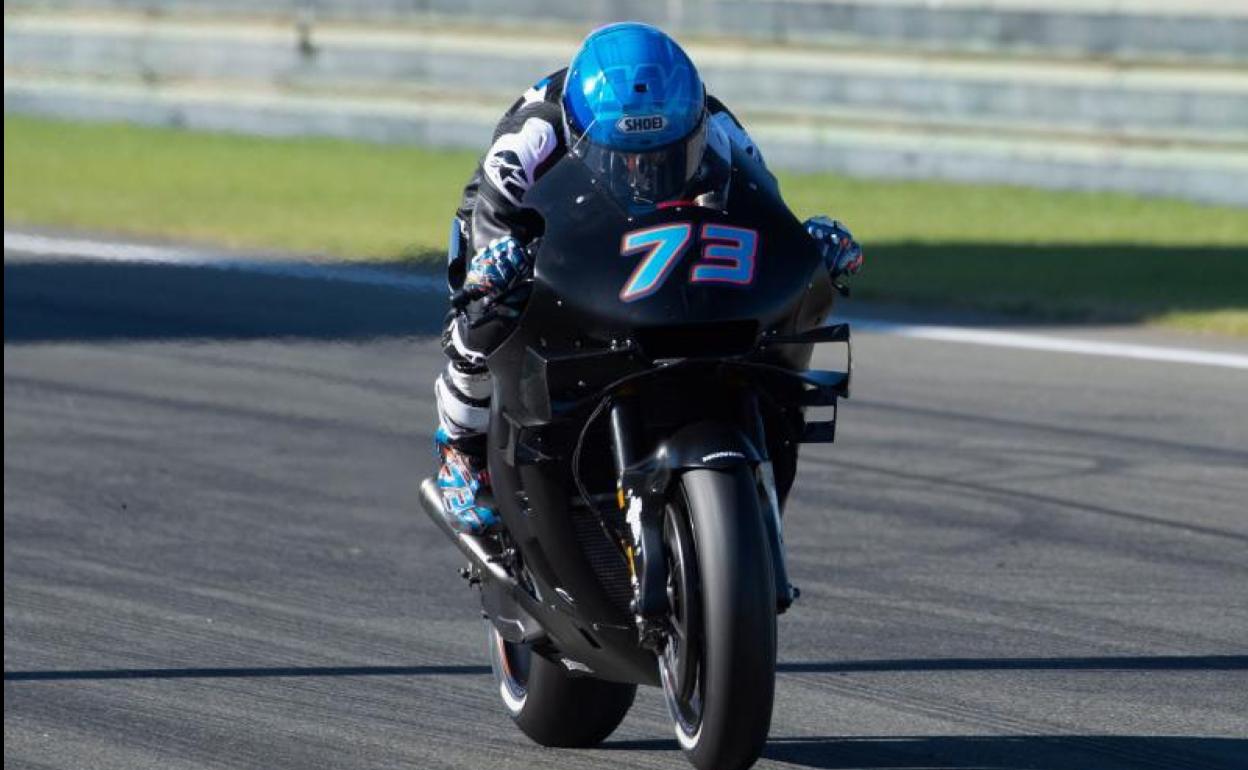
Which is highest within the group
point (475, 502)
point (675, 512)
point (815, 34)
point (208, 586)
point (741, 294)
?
point (741, 294)

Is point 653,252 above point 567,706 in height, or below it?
above

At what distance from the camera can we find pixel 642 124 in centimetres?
466

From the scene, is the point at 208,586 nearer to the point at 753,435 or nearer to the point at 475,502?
the point at 475,502

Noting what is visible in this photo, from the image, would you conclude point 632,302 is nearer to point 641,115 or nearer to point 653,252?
point 653,252

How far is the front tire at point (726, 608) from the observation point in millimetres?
4312

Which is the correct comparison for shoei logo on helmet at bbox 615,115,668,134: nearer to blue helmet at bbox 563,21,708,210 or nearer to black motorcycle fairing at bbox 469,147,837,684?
blue helmet at bbox 563,21,708,210

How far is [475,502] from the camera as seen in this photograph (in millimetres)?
5199

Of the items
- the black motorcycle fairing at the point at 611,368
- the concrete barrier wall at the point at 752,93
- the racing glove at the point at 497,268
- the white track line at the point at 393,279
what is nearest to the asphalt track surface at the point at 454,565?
the white track line at the point at 393,279

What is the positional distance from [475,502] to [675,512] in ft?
2.76

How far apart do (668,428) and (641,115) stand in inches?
25.0

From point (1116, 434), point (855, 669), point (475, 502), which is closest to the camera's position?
point (475, 502)

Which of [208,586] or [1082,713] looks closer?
[1082,713]

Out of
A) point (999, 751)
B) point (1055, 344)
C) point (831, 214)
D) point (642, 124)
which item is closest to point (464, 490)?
point (642, 124)

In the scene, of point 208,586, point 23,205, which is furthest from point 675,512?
point 23,205
